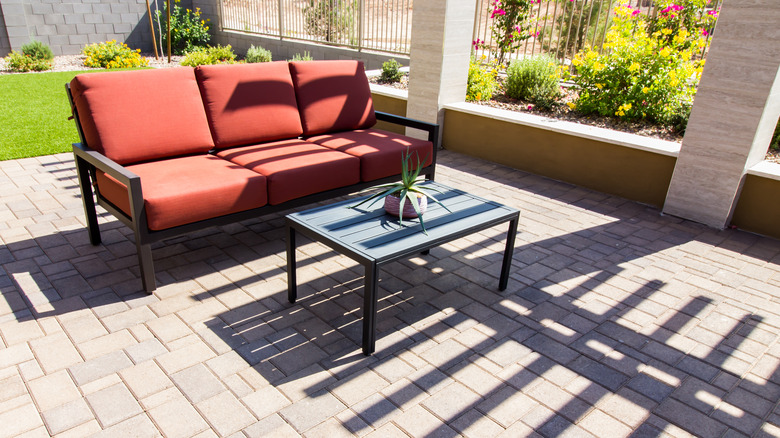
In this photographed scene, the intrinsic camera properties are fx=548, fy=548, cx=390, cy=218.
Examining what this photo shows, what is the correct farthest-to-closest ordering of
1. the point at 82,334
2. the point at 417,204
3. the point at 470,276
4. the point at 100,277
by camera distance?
the point at 470,276 → the point at 100,277 → the point at 417,204 → the point at 82,334

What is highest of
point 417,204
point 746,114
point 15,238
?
point 746,114

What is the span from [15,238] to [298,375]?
8.75ft

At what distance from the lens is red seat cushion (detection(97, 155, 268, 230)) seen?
10.8 ft

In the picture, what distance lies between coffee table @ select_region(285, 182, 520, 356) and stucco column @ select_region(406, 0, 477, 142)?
3188 mm

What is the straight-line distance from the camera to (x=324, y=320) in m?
3.15

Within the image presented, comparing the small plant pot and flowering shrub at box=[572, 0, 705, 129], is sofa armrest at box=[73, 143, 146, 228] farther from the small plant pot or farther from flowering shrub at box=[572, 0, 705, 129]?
flowering shrub at box=[572, 0, 705, 129]

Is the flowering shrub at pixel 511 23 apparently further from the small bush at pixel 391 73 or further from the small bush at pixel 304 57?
the small bush at pixel 304 57

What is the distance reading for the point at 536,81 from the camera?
22.6 feet

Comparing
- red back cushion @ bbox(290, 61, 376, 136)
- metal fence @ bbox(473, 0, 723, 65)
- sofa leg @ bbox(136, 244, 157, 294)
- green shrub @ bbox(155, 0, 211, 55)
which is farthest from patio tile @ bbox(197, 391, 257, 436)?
green shrub @ bbox(155, 0, 211, 55)

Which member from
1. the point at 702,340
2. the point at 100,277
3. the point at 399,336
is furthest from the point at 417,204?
the point at 100,277

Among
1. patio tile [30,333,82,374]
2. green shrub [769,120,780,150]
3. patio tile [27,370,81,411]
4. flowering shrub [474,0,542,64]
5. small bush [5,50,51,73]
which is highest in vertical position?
flowering shrub [474,0,542,64]

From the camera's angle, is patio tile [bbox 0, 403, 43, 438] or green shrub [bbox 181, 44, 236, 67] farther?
green shrub [bbox 181, 44, 236, 67]

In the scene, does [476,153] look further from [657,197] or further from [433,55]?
[657,197]

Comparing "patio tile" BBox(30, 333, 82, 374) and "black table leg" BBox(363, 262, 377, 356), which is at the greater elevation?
"black table leg" BBox(363, 262, 377, 356)
